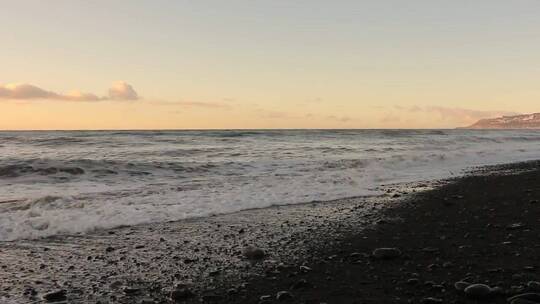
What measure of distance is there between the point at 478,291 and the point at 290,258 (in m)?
2.78

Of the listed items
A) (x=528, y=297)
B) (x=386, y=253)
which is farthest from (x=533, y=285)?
(x=386, y=253)

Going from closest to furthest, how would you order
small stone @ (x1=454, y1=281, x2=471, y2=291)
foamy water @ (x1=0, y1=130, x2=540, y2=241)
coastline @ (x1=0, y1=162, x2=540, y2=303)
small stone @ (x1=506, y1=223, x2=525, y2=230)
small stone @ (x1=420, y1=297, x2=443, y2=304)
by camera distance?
1. small stone @ (x1=420, y1=297, x2=443, y2=304)
2. small stone @ (x1=454, y1=281, x2=471, y2=291)
3. coastline @ (x1=0, y1=162, x2=540, y2=303)
4. small stone @ (x1=506, y1=223, x2=525, y2=230)
5. foamy water @ (x1=0, y1=130, x2=540, y2=241)

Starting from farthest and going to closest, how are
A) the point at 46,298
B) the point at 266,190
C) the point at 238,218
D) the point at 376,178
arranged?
the point at 376,178, the point at 266,190, the point at 238,218, the point at 46,298

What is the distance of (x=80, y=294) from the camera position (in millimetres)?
5273

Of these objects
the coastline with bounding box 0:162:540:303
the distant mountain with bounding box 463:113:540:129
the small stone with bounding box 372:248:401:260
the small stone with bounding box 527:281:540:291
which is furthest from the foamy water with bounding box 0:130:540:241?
the distant mountain with bounding box 463:113:540:129

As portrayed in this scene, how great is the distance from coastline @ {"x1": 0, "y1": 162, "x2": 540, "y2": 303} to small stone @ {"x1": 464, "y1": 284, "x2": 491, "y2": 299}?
3.2 inches

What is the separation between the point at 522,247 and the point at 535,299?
94.3 inches

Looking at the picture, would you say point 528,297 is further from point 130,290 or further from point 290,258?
point 130,290

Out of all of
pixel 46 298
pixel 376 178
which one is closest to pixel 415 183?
pixel 376 178

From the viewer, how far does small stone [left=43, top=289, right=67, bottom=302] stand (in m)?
5.10

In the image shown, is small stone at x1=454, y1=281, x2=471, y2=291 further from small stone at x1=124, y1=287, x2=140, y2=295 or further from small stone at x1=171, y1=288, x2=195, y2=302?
small stone at x1=124, y1=287, x2=140, y2=295

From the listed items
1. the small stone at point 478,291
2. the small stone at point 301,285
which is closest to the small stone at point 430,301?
the small stone at point 478,291

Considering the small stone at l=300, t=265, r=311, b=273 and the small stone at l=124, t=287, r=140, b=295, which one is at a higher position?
the small stone at l=300, t=265, r=311, b=273

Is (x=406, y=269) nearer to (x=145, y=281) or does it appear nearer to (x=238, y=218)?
(x=145, y=281)
